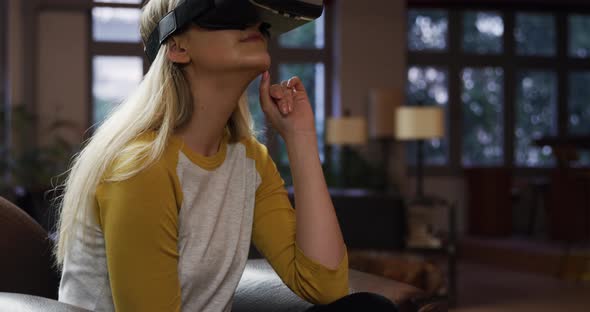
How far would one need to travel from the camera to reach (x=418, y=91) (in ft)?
32.0

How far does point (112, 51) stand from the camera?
858 centimetres

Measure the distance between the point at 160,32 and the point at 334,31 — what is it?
7848 mm

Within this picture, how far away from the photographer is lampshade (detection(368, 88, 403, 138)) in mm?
8539

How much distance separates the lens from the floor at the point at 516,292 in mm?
5184

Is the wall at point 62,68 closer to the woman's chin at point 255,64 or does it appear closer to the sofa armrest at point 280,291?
the sofa armrest at point 280,291

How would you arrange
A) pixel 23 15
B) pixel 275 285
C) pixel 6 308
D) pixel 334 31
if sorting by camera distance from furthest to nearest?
pixel 334 31 < pixel 23 15 < pixel 275 285 < pixel 6 308

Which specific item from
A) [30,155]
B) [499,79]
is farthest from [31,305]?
[499,79]

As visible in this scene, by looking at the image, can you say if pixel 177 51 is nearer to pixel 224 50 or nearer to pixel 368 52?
pixel 224 50

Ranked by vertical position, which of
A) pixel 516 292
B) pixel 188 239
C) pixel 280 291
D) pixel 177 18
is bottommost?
pixel 516 292

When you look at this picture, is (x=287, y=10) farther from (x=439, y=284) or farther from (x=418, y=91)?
(x=418, y=91)

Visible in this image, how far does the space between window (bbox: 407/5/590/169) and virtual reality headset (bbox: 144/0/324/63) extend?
333 inches

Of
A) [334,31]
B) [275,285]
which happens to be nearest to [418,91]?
[334,31]

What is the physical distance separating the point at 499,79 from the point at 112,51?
188 inches

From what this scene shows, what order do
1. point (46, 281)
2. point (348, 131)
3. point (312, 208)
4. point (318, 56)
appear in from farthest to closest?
point (318, 56)
point (348, 131)
point (46, 281)
point (312, 208)
